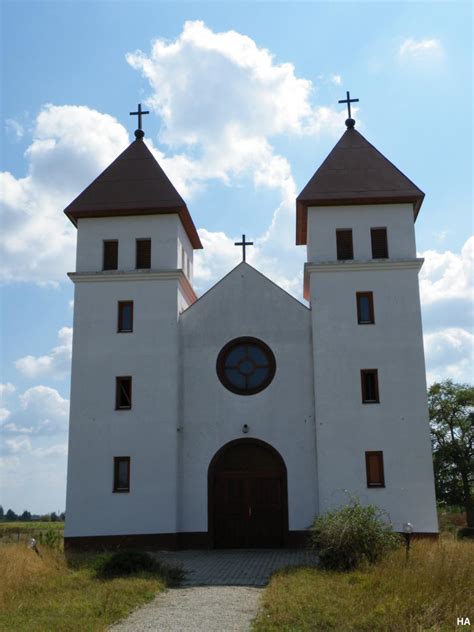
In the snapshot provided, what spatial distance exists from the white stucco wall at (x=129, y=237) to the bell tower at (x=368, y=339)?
4.57 m

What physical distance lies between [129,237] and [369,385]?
9451 mm

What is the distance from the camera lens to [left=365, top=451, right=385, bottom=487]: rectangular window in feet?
74.6

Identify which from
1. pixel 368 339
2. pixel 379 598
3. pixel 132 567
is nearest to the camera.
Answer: pixel 379 598

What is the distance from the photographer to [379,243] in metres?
24.9

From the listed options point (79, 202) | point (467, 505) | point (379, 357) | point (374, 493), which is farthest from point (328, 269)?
point (467, 505)

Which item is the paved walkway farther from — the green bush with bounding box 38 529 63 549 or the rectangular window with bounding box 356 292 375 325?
the rectangular window with bounding box 356 292 375 325

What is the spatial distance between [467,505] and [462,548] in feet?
72.0

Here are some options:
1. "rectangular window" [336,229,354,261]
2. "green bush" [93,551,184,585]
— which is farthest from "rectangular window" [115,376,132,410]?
"rectangular window" [336,229,354,261]

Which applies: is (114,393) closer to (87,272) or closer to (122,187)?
(87,272)

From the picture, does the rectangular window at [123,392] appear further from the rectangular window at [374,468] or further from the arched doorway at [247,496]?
the rectangular window at [374,468]

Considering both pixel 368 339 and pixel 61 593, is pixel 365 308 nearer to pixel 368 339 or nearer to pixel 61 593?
pixel 368 339

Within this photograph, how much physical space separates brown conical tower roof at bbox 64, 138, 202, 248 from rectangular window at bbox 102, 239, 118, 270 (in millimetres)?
957

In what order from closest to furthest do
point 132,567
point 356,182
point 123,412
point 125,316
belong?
point 132,567, point 123,412, point 125,316, point 356,182

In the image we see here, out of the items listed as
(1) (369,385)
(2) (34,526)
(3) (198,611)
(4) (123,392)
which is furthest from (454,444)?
(3) (198,611)
